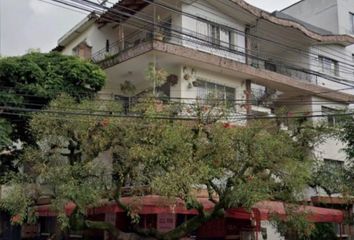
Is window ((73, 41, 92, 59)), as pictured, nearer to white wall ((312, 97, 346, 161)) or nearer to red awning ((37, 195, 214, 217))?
red awning ((37, 195, 214, 217))

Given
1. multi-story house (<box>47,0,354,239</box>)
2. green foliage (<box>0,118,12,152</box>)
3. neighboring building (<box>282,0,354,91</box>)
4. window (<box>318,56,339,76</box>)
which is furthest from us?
neighboring building (<box>282,0,354,91</box>)

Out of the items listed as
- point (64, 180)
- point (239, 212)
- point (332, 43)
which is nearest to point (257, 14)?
point (332, 43)

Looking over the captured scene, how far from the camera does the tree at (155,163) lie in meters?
15.0

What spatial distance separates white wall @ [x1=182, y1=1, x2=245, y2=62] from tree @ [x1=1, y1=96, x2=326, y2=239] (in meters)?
7.88

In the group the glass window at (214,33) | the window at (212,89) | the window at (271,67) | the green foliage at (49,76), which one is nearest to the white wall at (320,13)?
the window at (271,67)

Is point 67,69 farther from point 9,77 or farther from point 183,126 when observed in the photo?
point 183,126

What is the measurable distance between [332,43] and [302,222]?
18098mm

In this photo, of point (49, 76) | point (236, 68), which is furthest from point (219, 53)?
point (49, 76)

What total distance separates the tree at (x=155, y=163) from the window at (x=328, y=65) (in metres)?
14.9

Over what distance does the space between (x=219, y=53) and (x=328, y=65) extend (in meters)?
9.51

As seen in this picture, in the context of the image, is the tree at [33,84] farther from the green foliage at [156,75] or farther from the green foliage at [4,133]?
the green foliage at [156,75]

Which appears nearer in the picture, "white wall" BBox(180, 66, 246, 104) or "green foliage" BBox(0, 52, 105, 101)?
"green foliage" BBox(0, 52, 105, 101)

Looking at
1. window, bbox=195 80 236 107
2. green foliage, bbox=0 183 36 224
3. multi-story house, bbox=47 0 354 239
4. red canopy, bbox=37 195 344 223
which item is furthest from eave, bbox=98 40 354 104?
green foliage, bbox=0 183 36 224

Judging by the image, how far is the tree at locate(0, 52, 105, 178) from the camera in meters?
19.4
